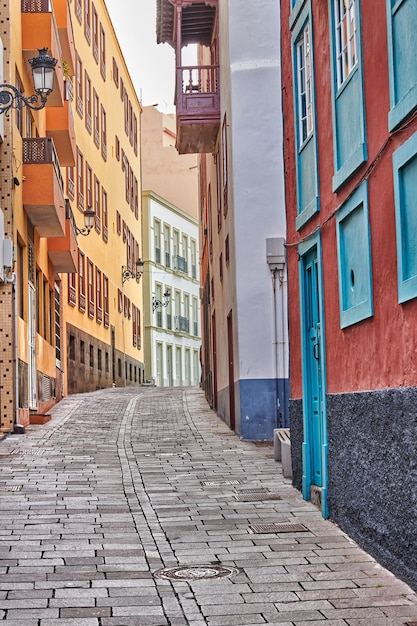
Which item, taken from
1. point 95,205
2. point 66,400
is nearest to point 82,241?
point 95,205

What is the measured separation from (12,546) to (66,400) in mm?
19791

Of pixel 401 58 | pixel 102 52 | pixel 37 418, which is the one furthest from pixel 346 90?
pixel 102 52

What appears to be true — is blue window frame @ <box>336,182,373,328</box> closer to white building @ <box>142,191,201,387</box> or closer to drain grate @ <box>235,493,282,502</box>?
drain grate @ <box>235,493,282,502</box>

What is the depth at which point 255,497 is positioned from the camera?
36.6 ft

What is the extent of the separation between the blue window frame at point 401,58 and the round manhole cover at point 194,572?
11.4 feet

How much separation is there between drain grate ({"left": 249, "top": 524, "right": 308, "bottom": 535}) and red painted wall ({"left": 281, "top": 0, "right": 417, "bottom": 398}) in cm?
131

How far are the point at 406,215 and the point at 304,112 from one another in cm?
471

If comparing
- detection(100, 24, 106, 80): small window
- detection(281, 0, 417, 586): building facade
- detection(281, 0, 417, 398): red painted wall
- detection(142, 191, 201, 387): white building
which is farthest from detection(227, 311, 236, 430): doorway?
detection(142, 191, 201, 387): white building

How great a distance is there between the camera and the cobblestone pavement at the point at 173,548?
625 centimetres

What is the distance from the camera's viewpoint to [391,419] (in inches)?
285

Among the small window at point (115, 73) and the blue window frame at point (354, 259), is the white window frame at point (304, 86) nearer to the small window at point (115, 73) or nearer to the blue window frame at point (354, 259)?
the blue window frame at point (354, 259)

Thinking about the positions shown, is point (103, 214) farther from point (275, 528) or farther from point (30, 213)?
point (275, 528)

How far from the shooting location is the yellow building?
19.3 m

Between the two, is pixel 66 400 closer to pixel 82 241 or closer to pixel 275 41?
pixel 82 241
